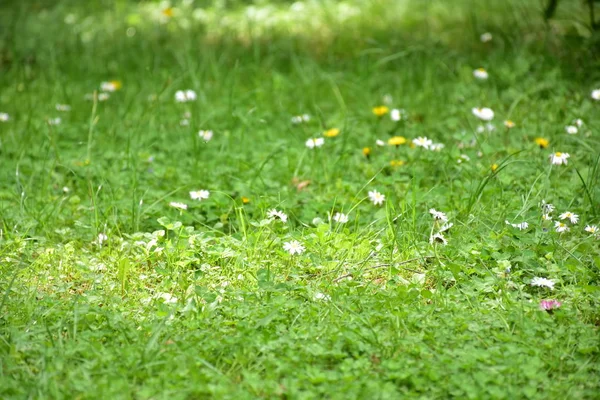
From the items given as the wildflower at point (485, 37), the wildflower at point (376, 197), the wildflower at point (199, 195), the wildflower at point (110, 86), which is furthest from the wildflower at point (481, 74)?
the wildflower at point (110, 86)

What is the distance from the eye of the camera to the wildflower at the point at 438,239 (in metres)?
2.76

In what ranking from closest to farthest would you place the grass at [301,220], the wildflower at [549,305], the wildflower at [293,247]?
the grass at [301,220] → the wildflower at [549,305] → the wildflower at [293,247]

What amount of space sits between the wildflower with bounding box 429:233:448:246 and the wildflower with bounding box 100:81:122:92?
8.92 feet

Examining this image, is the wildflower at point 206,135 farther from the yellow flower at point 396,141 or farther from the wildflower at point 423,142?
the wildflower at point 423,142

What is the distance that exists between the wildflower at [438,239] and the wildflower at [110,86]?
2.72 meters

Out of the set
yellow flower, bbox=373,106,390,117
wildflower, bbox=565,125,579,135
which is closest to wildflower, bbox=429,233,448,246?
wildflower, bbox=565,125,579,135

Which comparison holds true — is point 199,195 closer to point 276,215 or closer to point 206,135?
point 276,215

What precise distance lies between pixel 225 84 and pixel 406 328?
2.84 meters

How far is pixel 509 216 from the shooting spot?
299 cm

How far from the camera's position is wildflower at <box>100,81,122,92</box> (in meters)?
4.69

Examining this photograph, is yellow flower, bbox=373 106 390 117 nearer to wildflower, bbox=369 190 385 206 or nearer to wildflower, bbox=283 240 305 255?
wildflower, bbox=369 190 385 206

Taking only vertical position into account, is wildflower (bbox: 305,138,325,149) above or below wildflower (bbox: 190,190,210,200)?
below

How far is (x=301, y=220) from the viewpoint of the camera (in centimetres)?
319

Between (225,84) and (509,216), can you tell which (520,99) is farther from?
(225,84)
